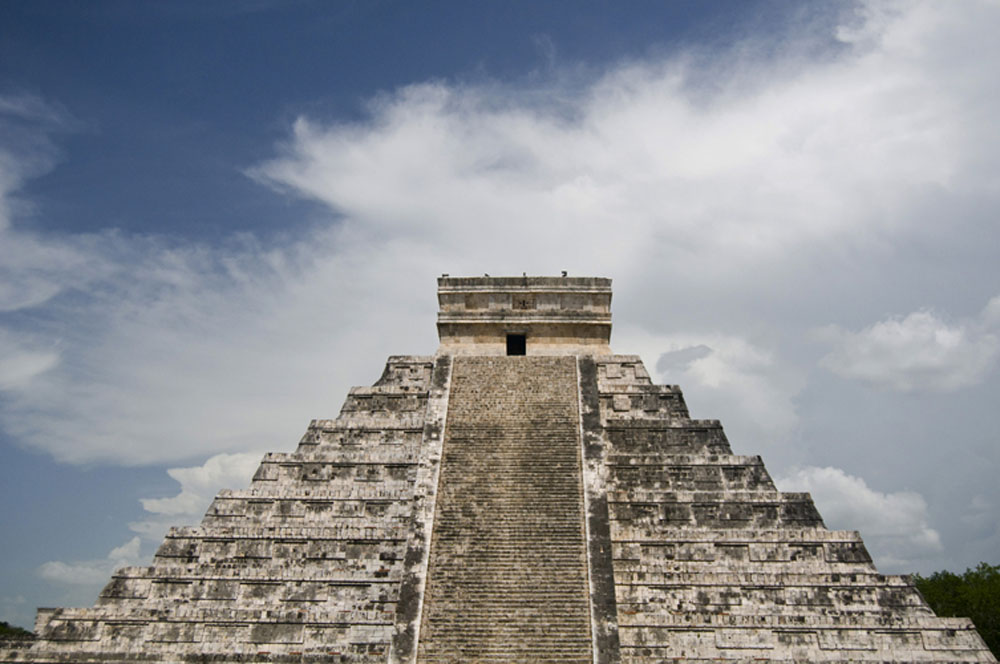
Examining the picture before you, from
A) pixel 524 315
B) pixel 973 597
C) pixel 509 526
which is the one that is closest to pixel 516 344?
pixel 524 315

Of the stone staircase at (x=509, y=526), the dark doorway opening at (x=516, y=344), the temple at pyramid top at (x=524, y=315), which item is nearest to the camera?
the stone staircase at (x=509, y=526)

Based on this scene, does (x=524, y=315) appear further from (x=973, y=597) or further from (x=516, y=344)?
(x=973, y=597)

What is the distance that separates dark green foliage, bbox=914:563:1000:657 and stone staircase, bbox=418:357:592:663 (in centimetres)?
1141

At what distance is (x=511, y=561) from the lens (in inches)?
452

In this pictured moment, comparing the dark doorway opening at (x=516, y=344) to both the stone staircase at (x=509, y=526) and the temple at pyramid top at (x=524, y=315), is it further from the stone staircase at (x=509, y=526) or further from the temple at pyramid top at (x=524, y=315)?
the stone staircase at (x=509, y=526)

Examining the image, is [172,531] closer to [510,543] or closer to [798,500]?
[510,543]

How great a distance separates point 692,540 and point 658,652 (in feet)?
6.64

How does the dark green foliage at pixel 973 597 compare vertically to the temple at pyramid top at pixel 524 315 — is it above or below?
below

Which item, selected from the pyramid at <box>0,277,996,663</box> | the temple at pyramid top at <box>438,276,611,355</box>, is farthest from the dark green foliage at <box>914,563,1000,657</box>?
the temple at pyramid top at <box>438,276,611,355</box>

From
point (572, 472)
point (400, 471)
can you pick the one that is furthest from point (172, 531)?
point (572, 472)

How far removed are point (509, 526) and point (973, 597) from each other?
50.0 feet

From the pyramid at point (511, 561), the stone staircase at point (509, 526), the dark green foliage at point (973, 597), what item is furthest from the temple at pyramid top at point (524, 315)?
the dark green foliage at point (973, 597)

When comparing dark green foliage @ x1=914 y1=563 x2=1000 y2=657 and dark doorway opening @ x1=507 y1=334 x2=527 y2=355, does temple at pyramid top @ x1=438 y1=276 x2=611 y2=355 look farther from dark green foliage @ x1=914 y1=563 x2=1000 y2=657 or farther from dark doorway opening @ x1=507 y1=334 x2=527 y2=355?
dark green foliage @ x1=914 y1=563 x2=1000 y2=657

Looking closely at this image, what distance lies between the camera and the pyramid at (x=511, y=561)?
430 inches
